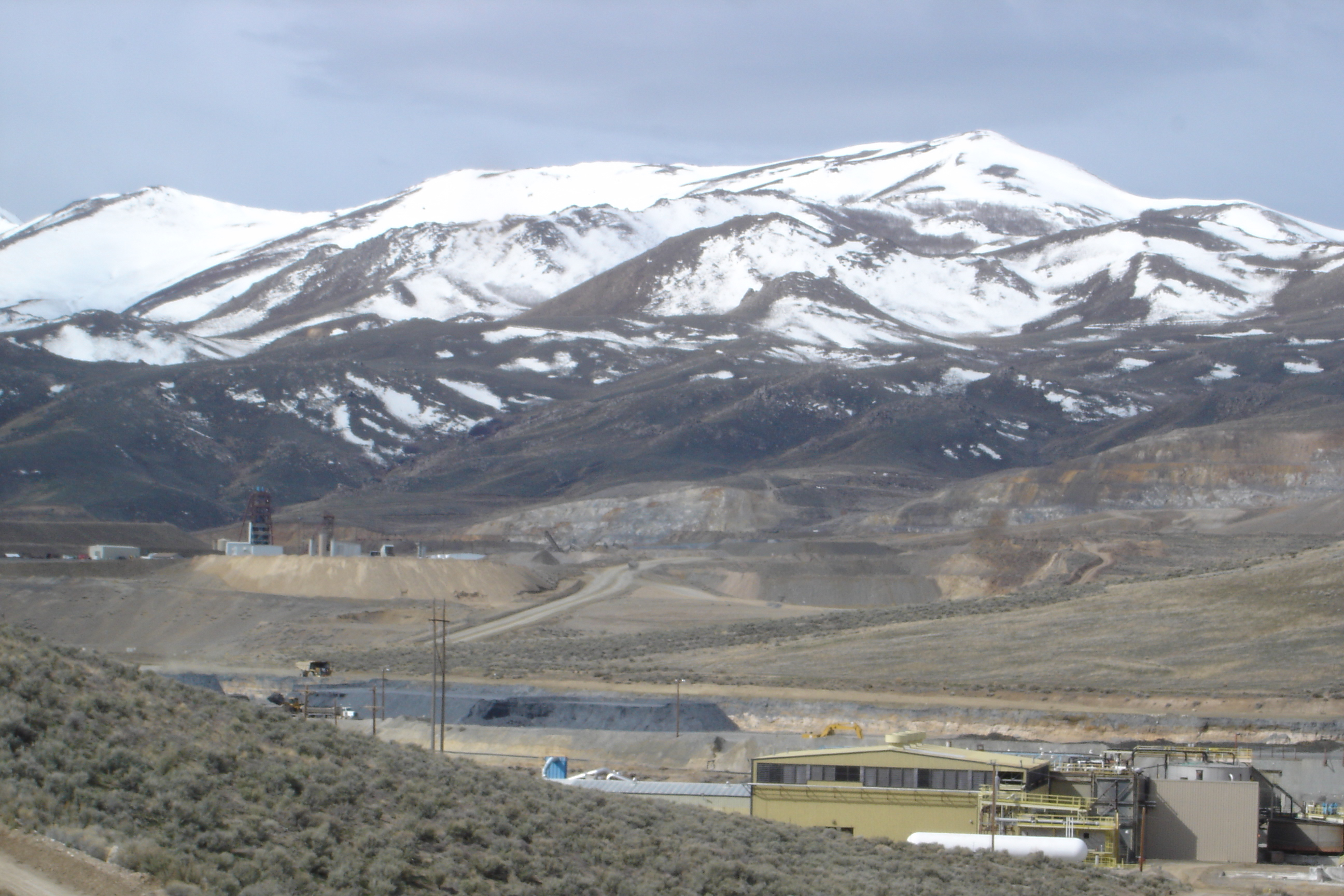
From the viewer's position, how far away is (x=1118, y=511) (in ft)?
442

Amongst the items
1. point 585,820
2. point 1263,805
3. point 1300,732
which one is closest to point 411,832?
point 585,820

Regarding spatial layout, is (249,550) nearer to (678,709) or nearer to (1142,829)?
(678,709)

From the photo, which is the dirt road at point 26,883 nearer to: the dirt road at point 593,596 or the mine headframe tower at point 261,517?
the dirt road at point 593,596

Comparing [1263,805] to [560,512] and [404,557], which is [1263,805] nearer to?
[404,557]

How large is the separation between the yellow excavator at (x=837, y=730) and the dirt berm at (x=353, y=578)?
44.0m

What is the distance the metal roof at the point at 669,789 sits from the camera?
31531 millimetres

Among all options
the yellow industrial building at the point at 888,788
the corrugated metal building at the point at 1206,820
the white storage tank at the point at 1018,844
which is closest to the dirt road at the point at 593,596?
the yellow industrial building at the point at 888,788

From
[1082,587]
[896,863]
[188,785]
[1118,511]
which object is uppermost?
[1118,511]

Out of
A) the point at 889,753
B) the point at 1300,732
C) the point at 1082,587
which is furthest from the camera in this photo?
the point at 1082,587

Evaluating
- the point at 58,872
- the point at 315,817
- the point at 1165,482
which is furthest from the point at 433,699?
the point at 1165,482

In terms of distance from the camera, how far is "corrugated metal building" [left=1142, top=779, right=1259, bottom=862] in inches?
1154

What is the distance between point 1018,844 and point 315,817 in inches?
545

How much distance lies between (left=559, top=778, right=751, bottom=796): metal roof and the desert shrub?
9261mm

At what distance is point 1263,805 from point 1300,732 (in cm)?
1818
